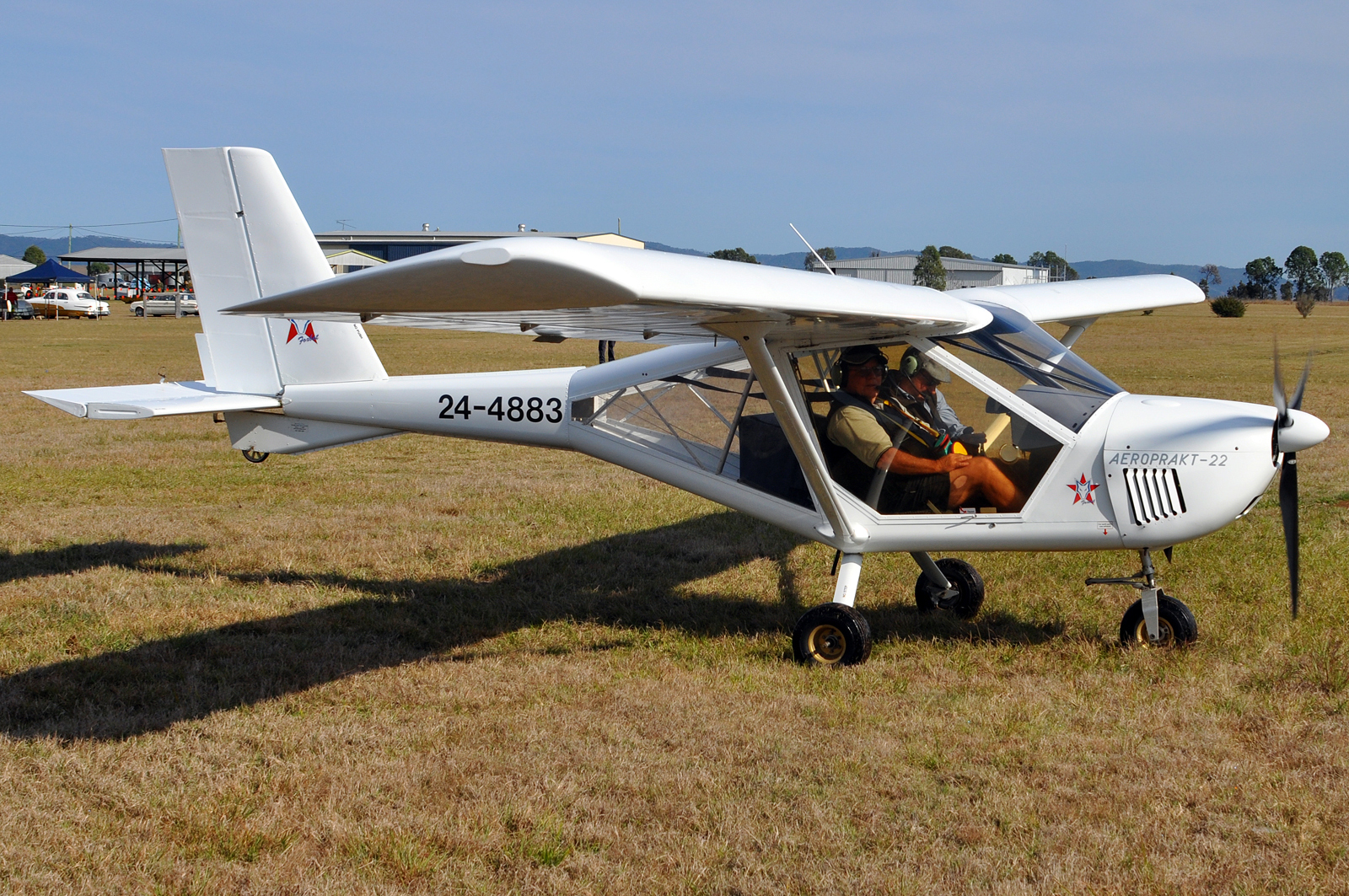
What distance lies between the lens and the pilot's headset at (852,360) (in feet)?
19.8

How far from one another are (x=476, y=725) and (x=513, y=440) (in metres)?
2.70

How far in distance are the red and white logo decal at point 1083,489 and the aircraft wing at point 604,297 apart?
99cm

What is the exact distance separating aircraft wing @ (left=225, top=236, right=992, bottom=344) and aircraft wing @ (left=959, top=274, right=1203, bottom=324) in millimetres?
2274

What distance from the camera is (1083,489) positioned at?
5.78m

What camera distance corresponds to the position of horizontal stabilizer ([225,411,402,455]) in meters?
7.98

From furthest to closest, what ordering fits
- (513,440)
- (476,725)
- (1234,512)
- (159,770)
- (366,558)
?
(366,558) < (513,440) < (1234,512) < (476,725) < (159,770)

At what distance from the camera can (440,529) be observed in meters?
9.56

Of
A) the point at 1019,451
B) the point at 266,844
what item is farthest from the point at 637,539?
the point at 266,844

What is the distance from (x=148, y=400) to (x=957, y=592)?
17.8 ft

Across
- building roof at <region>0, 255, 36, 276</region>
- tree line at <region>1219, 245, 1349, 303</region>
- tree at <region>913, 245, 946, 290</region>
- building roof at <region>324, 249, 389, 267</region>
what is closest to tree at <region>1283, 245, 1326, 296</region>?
tree line at <region>1219, 245, 1349, 303</region>

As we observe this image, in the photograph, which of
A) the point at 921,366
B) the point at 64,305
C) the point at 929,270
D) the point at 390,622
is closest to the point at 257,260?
the point at 390,622

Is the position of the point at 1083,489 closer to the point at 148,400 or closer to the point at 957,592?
the point at 957,592

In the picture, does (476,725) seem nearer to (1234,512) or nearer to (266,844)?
(266,844)

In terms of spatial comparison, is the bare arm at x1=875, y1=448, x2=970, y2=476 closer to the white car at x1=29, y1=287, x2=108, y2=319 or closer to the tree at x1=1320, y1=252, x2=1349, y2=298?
the white car at x1=29, y1=287, x2=108, y2=319
